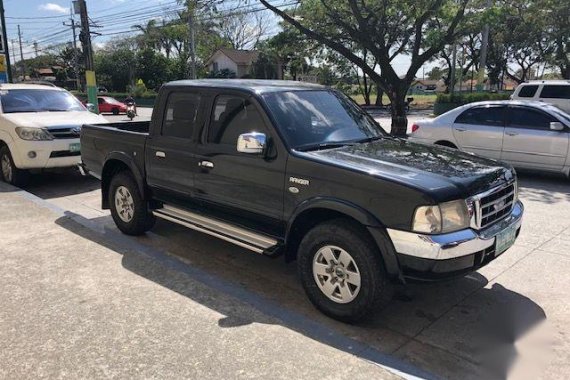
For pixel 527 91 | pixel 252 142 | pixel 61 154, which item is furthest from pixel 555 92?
pixel 252 142

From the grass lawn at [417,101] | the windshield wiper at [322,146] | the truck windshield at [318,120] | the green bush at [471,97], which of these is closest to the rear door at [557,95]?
the green bush at [471,97]

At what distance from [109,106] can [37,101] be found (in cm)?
2555

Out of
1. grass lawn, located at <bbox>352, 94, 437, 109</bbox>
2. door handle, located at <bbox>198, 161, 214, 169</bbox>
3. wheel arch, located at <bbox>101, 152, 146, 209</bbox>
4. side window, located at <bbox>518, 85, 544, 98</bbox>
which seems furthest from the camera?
grass lawn, located at <bbox>352, 94, 437, 109</bbox>

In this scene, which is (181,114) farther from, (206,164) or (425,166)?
(425,166)

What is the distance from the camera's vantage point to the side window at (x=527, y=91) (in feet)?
53.5

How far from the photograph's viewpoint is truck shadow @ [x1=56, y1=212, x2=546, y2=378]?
349 cm

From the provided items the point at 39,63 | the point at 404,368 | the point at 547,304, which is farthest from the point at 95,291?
the point at 39,63

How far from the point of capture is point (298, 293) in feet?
14.8

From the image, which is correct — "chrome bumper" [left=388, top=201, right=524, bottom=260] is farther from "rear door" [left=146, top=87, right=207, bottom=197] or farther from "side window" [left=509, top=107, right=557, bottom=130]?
"side window" [left=509, top=107, right=557, bottom=130]

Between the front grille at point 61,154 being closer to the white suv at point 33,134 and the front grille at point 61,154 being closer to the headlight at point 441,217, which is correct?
the white suv at point 33,134

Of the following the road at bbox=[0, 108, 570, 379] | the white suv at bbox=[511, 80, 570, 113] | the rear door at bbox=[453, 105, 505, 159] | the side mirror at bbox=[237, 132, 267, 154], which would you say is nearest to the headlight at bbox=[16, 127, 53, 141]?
the road at bbox=[0, 108, 570, 379]

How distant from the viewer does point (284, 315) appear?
4.06m

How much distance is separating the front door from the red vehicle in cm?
3121

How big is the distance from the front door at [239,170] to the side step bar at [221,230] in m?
0.09
